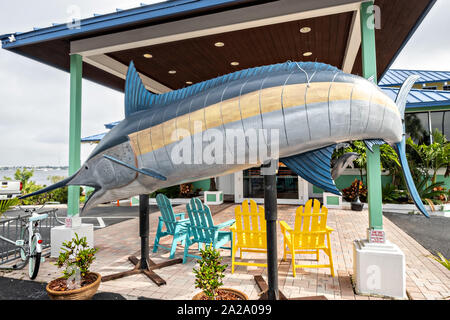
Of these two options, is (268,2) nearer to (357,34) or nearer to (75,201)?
(357,34)

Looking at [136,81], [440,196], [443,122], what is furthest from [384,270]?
[443,122]

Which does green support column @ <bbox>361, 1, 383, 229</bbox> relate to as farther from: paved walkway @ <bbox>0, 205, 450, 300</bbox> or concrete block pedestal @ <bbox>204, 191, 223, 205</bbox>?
concrete block pedestal @ <bbox>204, 191, 223, 205</bbox>

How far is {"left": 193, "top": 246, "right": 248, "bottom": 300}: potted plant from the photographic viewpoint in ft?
7.44

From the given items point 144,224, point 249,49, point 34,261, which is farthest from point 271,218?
point 249,49

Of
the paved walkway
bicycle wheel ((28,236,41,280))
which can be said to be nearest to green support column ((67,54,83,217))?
bicycle wheel ((28,236,41,280))

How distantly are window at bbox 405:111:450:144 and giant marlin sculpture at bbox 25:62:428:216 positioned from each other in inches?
440

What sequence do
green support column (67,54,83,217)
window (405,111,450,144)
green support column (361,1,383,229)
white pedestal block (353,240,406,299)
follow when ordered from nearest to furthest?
white pedestal block (353,240,406,299), green support column (361,1,383,229), green support column (67,54,83,217), window (405,111,450,144)

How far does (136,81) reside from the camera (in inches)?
104

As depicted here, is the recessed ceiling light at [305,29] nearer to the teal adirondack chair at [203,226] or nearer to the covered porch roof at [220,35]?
the covered porch roof at [220,35]

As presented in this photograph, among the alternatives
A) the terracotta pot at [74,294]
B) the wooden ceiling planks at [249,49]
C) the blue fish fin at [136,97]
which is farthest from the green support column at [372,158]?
the terracotta pot at [74,294]

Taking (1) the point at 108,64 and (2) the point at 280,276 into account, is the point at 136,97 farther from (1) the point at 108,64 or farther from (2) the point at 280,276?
(1) the point at 108,64

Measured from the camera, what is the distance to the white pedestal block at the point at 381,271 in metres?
3.11

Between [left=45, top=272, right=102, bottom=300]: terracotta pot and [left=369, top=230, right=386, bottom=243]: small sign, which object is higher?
[left=369, top=230, right=386, bottom=243]: small sign

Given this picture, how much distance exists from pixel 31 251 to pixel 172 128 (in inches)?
141
